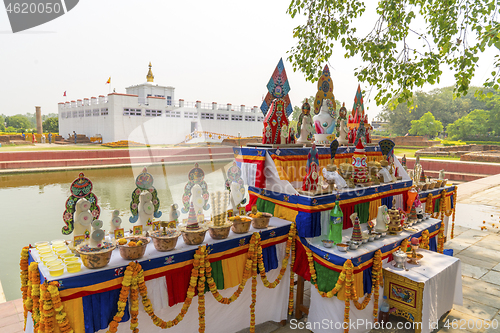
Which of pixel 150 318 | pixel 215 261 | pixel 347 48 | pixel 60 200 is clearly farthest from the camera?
pixel 60 200

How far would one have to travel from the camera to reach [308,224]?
341 centimetres

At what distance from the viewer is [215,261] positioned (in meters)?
2.95

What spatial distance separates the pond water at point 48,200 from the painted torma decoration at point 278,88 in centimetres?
114

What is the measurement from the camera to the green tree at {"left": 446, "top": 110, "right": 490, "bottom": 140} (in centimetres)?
4038

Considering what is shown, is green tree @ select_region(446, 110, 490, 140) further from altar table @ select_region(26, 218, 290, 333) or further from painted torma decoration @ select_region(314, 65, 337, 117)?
altar table @ select_region(26, 218, 290, 333)

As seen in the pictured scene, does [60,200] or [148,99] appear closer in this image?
[60,200]

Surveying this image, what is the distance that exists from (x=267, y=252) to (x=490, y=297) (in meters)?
3.55

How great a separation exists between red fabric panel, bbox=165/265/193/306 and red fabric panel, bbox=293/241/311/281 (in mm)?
1457

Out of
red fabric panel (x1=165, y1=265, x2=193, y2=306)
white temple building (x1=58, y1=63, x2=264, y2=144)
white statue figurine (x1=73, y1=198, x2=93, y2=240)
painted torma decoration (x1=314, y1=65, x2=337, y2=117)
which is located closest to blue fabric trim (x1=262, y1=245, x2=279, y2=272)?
red fabric panel (x1=165, y1=265, x2=193, y2=306)

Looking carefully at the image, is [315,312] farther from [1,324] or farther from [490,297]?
[1,324]

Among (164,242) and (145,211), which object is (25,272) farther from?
(164,242)

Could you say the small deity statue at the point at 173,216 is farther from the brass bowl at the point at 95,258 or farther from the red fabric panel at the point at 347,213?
the red fabric panel at the point at 347,213

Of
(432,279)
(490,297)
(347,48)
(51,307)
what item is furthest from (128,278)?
(347,48)

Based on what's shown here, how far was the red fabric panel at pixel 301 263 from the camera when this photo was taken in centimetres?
343
